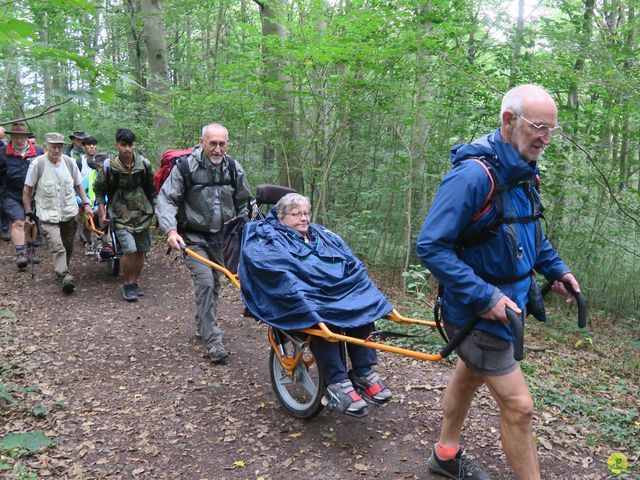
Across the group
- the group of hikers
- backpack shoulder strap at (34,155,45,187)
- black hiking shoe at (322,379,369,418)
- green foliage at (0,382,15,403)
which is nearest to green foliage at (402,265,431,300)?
the group of hikers

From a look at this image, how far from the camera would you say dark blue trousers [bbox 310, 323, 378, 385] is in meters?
3.71

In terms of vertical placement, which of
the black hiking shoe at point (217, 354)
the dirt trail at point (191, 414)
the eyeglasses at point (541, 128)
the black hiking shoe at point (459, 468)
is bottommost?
the dirt trail at point (191, 414)

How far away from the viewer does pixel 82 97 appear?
9.08 ft

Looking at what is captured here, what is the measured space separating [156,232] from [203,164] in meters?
6.80

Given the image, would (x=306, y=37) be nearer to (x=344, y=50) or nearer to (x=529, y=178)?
(x=344, y=50)

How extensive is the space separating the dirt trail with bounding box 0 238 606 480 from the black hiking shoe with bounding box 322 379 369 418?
0.42 meters

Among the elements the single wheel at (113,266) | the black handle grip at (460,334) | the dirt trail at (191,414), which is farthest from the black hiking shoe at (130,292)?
the black handle grip at (460,334)

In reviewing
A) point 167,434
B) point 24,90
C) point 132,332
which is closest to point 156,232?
point 132,332

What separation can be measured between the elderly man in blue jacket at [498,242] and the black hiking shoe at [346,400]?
3.26ft

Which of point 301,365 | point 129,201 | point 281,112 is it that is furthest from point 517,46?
point 301,365

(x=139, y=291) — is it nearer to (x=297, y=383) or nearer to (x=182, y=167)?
(x=182, y=167)

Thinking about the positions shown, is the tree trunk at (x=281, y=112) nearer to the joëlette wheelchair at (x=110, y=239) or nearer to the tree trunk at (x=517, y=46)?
the joëlette wheelchair at (x=110, y=239)

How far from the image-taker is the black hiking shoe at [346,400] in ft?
11.6

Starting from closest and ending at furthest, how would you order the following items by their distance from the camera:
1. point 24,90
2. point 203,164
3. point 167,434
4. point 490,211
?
point 490,211, point 167,434, point 203,164, point 24,90
